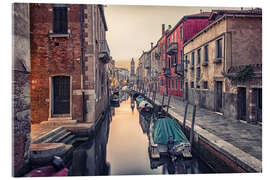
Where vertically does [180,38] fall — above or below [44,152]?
above

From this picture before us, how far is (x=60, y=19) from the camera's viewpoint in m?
6.64

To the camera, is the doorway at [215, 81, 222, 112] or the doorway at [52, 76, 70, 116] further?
the doorway at [215, 81, 222, 112]

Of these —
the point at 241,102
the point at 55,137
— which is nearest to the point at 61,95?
the point at 55,137

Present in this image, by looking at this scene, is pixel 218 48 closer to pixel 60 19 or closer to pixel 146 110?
pixel 146 110

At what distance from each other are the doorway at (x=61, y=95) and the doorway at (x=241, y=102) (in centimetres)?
769

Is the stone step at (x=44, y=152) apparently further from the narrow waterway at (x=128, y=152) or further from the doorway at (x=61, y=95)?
the doorway at (x=61, y=95)

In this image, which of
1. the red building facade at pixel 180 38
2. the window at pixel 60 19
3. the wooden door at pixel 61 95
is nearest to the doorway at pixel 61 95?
the wooden door at pixel 61 95

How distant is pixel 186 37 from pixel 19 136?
1407 cm

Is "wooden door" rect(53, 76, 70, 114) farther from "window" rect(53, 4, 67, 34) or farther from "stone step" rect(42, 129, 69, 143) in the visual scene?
"window" rect(53, 4, 67, 34)

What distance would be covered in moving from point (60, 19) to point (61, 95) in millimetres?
3302

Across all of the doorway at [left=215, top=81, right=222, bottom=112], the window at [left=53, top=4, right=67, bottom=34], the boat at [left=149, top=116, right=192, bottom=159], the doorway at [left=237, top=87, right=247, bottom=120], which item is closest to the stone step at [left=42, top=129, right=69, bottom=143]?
the boat at [left=149, top=116, right=192, bottom=159]

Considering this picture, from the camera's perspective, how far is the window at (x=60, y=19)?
260 inches

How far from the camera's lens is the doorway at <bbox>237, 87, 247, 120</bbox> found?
6.89m

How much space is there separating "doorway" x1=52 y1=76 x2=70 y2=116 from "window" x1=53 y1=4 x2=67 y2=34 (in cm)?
204
